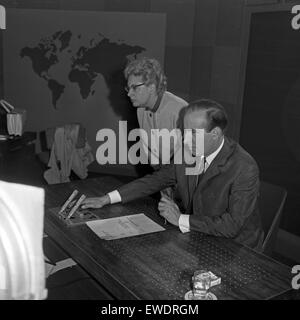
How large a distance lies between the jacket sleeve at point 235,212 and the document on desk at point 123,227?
0.62ft

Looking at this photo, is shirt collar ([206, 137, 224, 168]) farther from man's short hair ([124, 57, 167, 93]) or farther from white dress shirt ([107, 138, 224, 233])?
man's short hair ([124, 57, 167, 93])

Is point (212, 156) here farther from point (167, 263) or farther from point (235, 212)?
point (167, 263)

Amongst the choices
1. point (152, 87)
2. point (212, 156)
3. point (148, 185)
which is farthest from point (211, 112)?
point (152, 87)

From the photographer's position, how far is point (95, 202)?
7.00 feet

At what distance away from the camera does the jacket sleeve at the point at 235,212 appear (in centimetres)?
187

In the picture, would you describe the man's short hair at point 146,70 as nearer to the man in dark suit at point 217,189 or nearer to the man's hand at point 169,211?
the man in dark suit at point 217,189

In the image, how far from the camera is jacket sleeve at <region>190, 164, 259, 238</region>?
1.87m

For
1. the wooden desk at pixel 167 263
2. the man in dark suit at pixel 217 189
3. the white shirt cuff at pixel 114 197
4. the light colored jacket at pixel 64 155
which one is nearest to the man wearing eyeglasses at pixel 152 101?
the white shirt cuff at pixel 114 197

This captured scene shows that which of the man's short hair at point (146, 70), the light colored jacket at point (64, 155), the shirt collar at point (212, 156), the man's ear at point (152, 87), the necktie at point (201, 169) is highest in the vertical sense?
the man's short hair at point (146, 70)

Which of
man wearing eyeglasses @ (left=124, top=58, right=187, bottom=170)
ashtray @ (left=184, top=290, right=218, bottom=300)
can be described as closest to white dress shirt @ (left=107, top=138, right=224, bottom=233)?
ashtray @ (left=184, top=290, right=218, bottom=300)

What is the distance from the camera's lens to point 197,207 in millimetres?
2086
